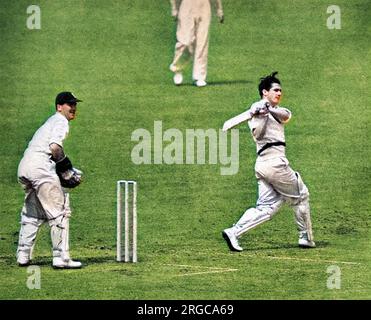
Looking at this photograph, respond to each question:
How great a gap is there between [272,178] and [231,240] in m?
0.64

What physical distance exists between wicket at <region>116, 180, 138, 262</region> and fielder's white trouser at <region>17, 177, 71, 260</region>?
45 cm

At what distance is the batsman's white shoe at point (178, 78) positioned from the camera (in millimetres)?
19359

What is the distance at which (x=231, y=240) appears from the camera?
61.7 ft

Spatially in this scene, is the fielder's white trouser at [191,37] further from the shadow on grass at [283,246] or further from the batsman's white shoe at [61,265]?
the batsman's white shoe at [61,265]

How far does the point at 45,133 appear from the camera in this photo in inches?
725

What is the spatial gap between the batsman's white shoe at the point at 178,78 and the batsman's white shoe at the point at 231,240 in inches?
57.2

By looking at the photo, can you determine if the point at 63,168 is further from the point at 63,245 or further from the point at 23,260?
the point at 23,260

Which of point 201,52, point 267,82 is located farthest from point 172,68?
point 267,82

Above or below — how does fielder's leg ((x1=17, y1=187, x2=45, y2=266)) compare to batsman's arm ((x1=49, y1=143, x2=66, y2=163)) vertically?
below

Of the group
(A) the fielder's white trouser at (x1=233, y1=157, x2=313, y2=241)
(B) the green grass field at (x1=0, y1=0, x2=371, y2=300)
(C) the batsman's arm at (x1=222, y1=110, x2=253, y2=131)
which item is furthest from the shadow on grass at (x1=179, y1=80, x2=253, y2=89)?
(C) the batsman's arm at (x1=222, y1=110, x2=253, y2=131)

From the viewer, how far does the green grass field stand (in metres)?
18.8

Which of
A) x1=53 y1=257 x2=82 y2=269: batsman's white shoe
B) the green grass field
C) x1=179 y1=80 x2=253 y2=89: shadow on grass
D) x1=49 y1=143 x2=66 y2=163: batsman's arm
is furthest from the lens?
x1=179 y1=80 x2=253 y2=89: shadow on grass

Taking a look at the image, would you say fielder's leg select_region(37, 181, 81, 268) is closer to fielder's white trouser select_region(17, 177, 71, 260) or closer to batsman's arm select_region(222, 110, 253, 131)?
fielder's white trouser select_region(17, 177, 71, 260)

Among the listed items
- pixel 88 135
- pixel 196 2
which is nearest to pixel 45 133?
pixel 88 135
